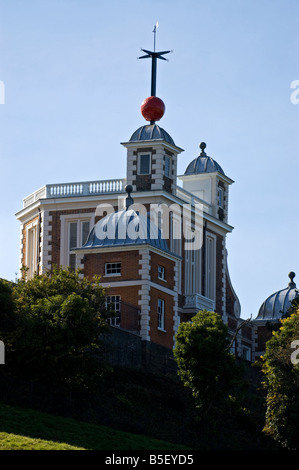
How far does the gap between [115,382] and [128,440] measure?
9638 millimetres

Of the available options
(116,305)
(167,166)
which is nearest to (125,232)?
(116,305)

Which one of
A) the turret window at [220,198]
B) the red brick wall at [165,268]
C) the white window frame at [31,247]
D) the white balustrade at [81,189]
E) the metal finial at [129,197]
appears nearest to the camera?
the red brick wall at [165,268]

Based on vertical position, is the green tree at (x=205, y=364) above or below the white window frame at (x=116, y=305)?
below

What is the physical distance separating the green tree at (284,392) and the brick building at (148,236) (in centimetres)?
789

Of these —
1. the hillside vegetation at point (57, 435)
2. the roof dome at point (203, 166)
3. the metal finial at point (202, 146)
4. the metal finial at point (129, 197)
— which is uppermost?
the metal finial at point (202, 146)

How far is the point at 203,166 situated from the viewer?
312 ft

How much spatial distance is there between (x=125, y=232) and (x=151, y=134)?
11.4 m

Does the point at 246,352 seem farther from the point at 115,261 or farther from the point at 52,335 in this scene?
the point at 52,335

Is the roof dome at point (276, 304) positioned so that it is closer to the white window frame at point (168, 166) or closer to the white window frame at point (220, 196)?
the white window frame at point (220, 196)

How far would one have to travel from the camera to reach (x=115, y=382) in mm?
71000

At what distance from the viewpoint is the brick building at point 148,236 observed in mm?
77375

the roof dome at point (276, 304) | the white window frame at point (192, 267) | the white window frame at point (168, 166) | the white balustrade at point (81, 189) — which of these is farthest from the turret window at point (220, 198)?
the white balustrade at point (81, 189)

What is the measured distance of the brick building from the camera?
77375 millimetres
